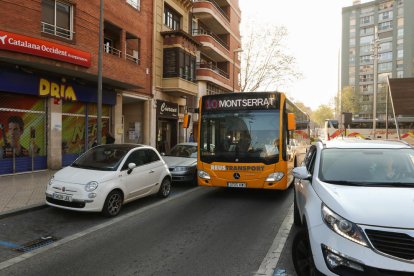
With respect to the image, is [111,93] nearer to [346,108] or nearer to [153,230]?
[153,230]

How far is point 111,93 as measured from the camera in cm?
1723

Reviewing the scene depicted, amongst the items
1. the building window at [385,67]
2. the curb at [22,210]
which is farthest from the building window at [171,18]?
the building window at [385,67]

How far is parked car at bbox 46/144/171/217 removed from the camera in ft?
22.9

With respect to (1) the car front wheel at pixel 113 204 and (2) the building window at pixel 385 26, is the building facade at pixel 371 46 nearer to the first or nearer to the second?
(2) the building window at pixel 385 26

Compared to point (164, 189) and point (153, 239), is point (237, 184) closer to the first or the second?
point (164, 189)

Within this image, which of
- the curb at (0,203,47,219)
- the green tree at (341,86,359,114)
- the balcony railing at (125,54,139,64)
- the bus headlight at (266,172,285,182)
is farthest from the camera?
the green tree at (341,86,359,114)

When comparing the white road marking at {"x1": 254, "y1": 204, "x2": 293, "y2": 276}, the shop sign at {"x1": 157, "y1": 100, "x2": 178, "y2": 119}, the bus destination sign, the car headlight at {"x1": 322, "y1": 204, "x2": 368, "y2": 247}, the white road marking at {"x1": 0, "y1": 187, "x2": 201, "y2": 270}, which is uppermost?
the shop sign at {"x1": 157, "y1": 100, "x2": 178, "y2": 119}

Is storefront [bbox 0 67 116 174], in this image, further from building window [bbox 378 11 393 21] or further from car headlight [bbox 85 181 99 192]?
building window [bbox 378 11 393 21]

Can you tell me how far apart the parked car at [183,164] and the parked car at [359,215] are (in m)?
6.94

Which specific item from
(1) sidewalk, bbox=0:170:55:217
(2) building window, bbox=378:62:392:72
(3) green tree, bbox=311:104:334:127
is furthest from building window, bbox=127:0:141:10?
(3) green tree, bbox=311:104:334:127

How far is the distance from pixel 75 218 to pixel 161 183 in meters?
2.72

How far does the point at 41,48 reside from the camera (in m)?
12.3

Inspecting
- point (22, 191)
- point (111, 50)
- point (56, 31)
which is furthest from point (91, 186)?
point (111, 50)

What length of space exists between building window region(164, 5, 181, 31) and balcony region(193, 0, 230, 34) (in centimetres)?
304
